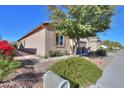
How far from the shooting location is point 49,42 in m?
14.1

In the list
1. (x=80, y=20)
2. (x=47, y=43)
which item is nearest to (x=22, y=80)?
(x=80, y=20)

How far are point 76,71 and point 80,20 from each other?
5.69 m

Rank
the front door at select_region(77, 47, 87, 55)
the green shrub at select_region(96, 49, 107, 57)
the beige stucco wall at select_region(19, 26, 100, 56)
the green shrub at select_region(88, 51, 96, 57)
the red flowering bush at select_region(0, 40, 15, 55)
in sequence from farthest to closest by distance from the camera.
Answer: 1. the beige stucco wall at select_region(19, 26, 100, 56)
2. the green shrub at select_region(96, 49, 107, 57)
3. the front door at select_region(77, 47, 87, 55)
4. the green shrub at select_region(88, 51, 96, 57)
5. the red flowering bush at select_region(0, 40, 15, 55)

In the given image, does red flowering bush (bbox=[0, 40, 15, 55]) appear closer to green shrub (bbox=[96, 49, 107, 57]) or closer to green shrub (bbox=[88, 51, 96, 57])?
green shrub (bbox=[88, 51, 96, 57])

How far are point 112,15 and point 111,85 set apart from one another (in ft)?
21.3

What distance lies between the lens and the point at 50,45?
45.9 feet

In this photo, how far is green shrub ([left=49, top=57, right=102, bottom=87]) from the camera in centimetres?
628

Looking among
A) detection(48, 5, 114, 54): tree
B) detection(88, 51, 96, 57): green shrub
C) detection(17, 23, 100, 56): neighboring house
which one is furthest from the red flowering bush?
detection(17, 23, 100, 56): neighboring house

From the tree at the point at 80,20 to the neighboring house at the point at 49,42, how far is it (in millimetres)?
765

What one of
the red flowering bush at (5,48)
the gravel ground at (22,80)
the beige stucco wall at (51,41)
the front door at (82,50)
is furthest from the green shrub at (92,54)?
the red flowering bush at (5,48)

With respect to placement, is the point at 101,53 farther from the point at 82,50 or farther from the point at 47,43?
the point at 47,43

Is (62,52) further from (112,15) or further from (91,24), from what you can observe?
(112,15)

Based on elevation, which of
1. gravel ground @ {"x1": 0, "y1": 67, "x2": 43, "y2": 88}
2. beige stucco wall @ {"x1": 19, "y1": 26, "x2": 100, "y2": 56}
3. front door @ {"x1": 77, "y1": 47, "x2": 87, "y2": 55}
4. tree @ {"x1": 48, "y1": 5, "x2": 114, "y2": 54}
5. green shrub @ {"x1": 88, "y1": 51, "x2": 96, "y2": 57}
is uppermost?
tree @ {"x1": 48, "y1": 5, "x2": 114, "y2": 54}
